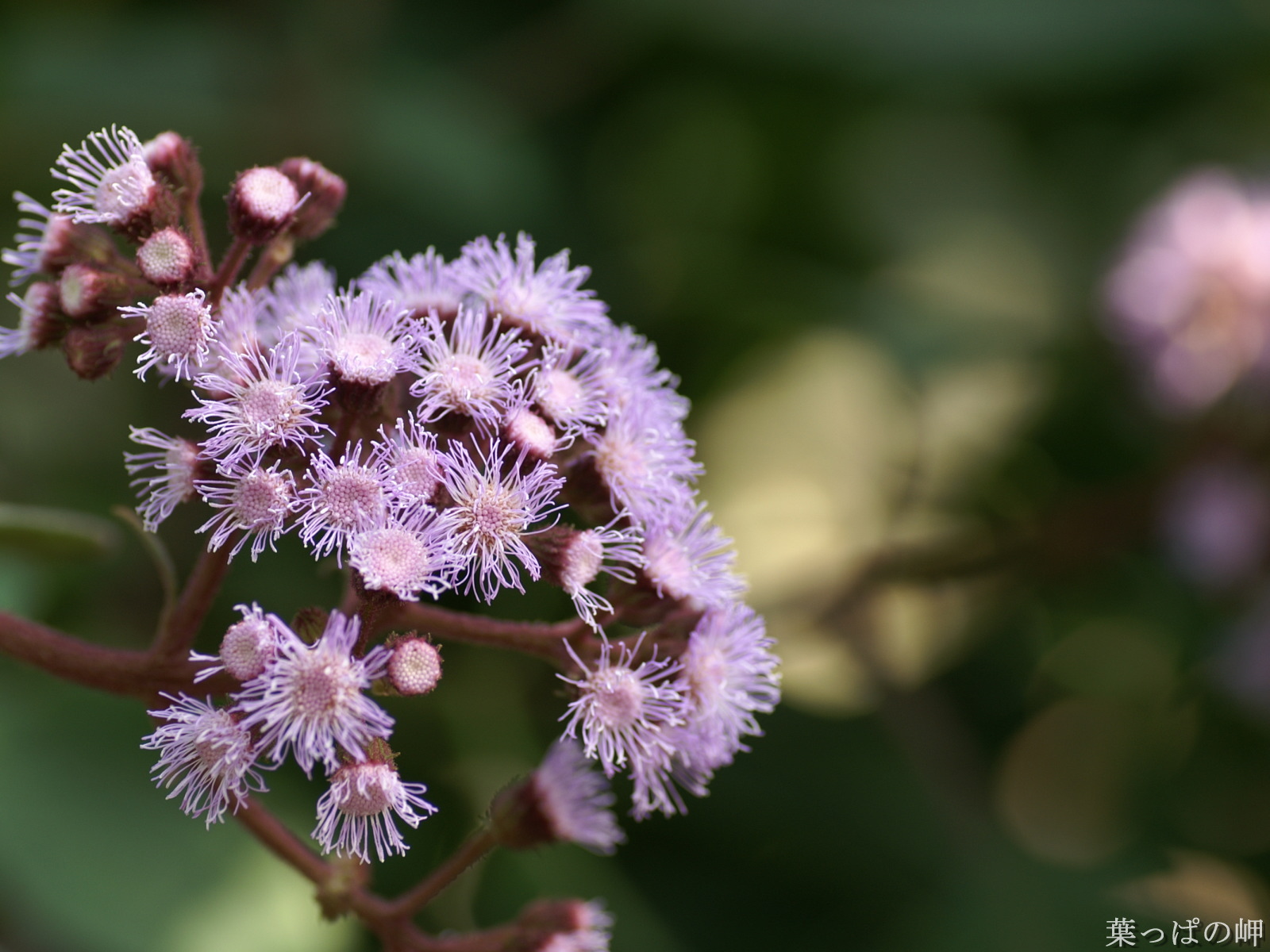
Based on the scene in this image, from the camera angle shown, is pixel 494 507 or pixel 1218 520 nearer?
pixel 494 507

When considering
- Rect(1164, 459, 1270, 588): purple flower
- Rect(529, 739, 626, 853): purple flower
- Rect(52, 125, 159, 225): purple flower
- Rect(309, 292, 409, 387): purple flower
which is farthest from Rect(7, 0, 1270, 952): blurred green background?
Rect(52, 125, 159, 225): purple flower

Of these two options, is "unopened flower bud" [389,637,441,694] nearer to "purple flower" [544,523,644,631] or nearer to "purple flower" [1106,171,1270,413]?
"purple flower" [544,523,644,631]

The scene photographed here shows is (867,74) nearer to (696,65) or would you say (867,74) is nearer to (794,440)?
(696,65)

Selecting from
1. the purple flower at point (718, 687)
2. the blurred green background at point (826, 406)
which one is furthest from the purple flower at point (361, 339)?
the blurred green background at point (826, 406)

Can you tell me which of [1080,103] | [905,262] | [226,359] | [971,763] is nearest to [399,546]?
[226,359]

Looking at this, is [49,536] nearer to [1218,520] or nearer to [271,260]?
[271,260]

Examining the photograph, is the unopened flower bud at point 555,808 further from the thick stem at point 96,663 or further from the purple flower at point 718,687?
the thick stem at point 96,663


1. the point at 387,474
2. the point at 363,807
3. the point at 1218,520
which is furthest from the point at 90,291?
the point at 1218,520

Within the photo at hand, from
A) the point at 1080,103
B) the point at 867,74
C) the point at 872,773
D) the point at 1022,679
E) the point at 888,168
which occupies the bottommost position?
the point at 872,773
